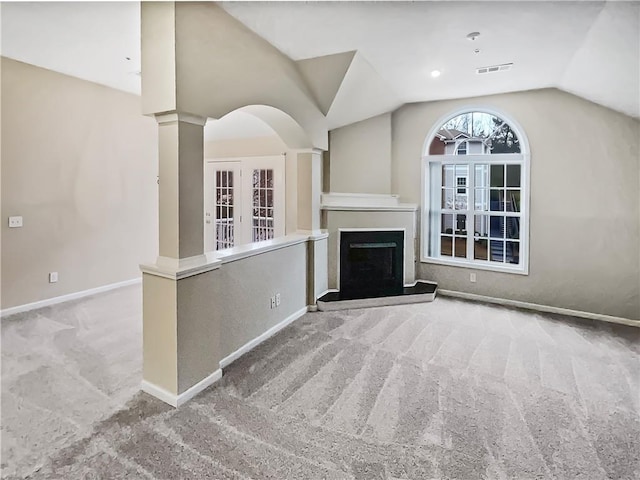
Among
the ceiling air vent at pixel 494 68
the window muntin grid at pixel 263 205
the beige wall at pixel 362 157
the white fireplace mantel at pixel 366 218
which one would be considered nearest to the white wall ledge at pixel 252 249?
the white fireplace mantel at pixel 366 218

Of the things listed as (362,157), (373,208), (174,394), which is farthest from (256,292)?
(362,157)

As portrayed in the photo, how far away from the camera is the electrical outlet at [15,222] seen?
13.6 feet

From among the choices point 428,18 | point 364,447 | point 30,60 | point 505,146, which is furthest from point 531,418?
point 30,60

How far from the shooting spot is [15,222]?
4172 millimetres

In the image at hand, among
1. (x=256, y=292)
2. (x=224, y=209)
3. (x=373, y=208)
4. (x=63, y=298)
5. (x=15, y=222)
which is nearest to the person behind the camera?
(x=256, y=292)

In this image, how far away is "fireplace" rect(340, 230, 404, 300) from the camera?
506cm

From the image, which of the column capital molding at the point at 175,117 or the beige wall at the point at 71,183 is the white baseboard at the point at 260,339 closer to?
the column capital molding at the point at 175,117

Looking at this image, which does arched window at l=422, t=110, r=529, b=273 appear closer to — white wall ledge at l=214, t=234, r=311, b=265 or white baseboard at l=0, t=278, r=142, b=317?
white wall ledge at l=214, t=234, r=311, b=265

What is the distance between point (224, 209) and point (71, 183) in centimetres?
230

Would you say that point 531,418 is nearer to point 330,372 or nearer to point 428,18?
point 330,372

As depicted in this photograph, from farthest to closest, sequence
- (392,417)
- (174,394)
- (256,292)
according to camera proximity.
A: (256,292), (174,394), (392,417)

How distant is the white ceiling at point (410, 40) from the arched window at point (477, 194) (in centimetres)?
72

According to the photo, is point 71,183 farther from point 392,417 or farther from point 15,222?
point 392,417

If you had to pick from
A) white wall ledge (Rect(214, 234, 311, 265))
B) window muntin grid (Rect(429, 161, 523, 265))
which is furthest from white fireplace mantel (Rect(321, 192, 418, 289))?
white wall ledge (Rect(214, 234, 311, 265))
